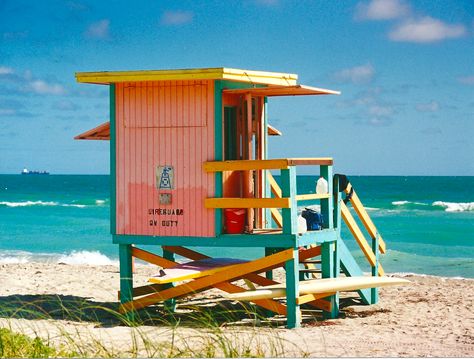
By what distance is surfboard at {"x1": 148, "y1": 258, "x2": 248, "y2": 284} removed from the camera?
11523mm

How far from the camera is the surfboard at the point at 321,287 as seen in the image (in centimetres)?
1191

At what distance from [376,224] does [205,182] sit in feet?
102

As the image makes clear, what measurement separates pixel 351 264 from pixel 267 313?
152cm

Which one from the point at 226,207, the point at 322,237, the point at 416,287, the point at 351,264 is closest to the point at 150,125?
the point at 226,207

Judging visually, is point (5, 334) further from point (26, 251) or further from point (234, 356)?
point (26, 251)

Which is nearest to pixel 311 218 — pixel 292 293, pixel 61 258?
pixel 292 293

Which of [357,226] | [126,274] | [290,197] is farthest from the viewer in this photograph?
[357,226]

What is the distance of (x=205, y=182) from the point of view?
Result: 40.8 feet

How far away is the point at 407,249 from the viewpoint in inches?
1185

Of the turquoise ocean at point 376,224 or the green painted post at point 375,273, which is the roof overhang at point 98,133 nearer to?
the green painted post at point 375,273

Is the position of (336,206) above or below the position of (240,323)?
above

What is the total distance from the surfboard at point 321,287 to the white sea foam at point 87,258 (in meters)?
13.2

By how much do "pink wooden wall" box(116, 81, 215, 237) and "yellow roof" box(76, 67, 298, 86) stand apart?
0.36 meters

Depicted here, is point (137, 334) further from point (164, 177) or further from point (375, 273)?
point (375, 273)
